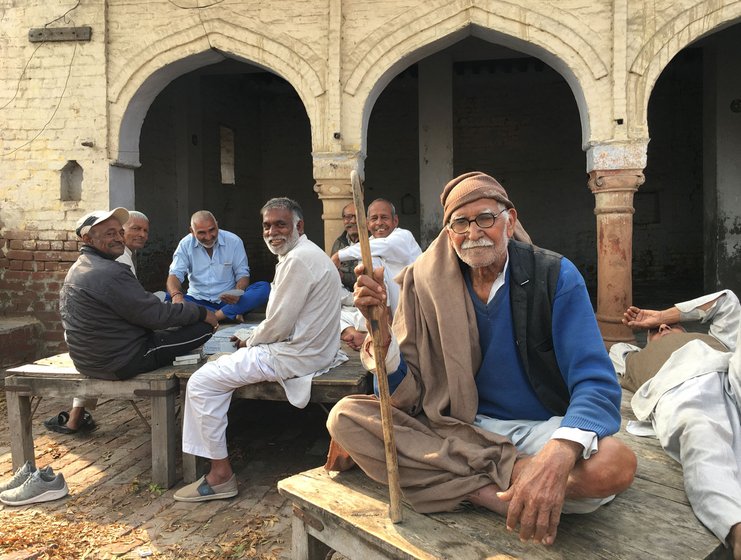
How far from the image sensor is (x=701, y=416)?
252 cm

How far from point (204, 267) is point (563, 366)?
14.4ft

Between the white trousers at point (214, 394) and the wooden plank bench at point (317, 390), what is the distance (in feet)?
0.46

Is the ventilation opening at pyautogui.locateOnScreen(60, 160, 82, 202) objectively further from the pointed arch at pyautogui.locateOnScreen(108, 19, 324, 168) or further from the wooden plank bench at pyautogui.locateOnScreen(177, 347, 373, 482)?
the wooden plank bench at pyautogui.locateOnScreen(177, 347, 373, 482)

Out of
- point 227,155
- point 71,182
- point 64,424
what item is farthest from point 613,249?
point 227,155

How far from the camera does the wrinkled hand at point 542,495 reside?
5.66ft

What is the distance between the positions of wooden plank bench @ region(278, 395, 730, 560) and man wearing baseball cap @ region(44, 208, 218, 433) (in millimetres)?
1883

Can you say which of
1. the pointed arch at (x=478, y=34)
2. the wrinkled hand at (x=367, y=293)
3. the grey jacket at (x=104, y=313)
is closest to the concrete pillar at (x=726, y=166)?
the pointed arch at (x=478, y=34)

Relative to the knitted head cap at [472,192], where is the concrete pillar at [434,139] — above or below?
above

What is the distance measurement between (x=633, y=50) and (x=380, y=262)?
3727mm

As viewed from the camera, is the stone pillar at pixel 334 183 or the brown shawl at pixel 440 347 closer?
the brown shawl at pixel 440 347

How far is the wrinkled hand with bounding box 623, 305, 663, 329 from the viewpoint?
4254mm

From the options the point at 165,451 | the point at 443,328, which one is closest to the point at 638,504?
the point at 443,328

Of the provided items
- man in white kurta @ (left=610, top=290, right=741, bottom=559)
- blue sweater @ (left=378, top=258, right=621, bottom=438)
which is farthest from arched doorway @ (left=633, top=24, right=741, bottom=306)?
blue sweater @ (left=378, top=258, right=621, bottom=438)

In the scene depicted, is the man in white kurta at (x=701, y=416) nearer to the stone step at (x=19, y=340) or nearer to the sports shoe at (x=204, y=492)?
the sports shoe at (x=204, y=492)
